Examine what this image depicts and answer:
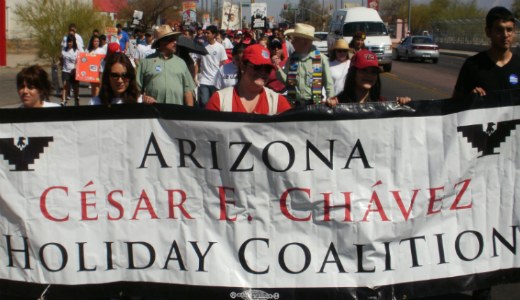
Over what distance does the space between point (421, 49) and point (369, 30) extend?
9.40 metres

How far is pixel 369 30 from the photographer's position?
33250 millimetres

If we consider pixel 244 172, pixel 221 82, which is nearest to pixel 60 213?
pixel 244 172

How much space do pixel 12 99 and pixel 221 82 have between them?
811 cm

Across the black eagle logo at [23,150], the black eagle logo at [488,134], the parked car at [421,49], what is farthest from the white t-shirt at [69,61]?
the parked car at [421,49]

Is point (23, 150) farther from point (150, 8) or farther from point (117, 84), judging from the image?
point (150, 8)

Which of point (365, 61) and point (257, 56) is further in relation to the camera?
point (365, 61)

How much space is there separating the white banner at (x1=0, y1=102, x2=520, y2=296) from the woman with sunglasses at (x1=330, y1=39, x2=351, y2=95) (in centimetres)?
401

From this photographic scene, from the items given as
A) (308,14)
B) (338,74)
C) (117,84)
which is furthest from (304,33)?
(308,14)

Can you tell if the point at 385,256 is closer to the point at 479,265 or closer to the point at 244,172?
the point at 479,265

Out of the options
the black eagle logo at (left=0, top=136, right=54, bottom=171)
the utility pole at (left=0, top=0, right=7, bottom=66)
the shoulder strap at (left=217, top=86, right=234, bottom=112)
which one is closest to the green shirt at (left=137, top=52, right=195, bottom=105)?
the shoulder strap at (left=217, top=86, right=234, bottom=112)

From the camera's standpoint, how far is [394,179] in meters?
4.71

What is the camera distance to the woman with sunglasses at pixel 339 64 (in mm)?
8723

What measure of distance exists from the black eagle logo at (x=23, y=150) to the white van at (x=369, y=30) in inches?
1094

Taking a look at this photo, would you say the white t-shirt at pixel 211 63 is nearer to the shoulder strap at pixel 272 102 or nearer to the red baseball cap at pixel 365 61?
the red baseball cap at pixel 365 61
